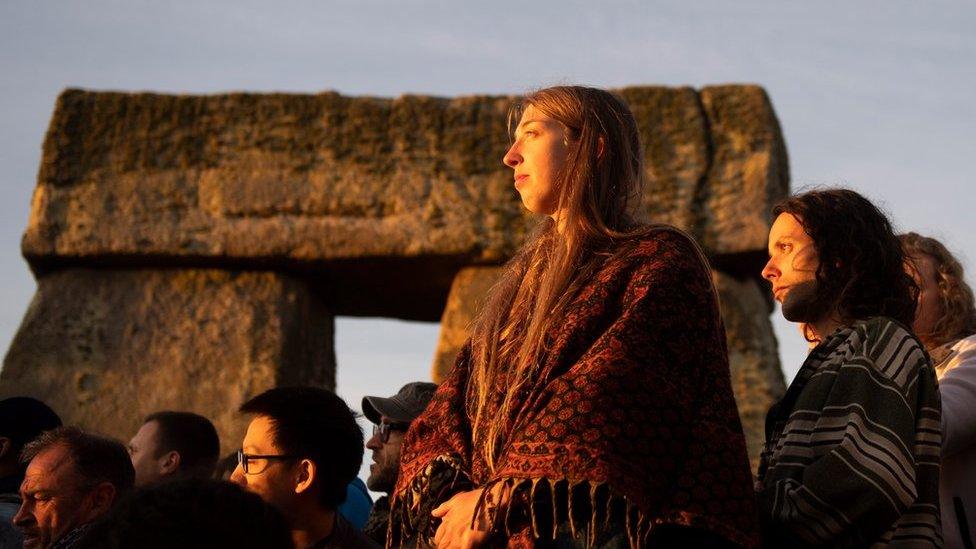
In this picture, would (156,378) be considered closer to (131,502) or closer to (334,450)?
(334,450)

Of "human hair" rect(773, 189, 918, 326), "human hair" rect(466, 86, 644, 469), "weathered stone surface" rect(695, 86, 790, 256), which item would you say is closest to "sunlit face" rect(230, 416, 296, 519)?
"human hair" rect(466, 86, 644, 469)

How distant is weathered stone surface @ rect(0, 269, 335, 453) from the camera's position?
7.39m

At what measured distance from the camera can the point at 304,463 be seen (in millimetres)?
3240

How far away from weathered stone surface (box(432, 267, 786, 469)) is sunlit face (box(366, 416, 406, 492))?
3.10m

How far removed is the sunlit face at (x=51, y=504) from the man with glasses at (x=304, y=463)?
0.63 m

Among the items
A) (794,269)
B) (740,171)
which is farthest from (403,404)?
(740,171)

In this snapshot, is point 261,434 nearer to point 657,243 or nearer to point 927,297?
point 657,243

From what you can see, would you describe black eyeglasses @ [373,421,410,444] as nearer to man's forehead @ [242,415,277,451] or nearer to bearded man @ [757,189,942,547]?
man's forehead @ [242,415,277,451]

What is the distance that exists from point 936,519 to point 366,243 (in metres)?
5.16

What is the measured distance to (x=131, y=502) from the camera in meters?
1.64

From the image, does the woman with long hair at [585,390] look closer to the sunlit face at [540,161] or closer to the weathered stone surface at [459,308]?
the sunlit face at [540,161]

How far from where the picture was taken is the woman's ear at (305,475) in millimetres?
3209

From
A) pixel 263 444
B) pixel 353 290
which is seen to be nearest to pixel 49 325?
pixel 353 290

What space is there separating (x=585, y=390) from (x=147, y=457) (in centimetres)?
225
